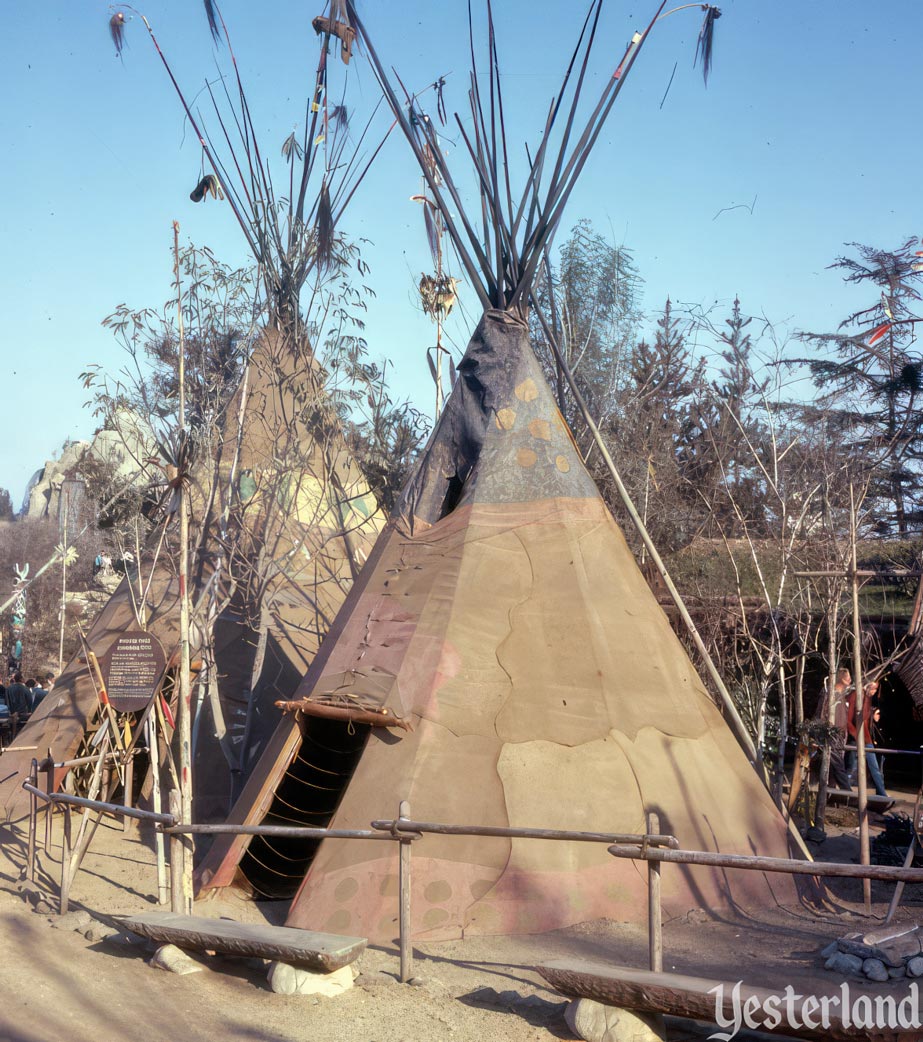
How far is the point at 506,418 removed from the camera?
22.9ft

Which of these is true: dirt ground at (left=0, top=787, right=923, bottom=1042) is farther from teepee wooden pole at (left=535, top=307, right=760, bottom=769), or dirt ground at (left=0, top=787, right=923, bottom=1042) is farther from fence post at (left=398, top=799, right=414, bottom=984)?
teepee wooden pole at (left=535, top=307, right=760, bottom=769)

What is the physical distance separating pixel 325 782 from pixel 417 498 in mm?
2751

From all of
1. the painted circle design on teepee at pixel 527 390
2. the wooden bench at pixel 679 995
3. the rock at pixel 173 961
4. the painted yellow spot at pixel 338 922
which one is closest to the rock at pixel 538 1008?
the wooden bench at pixel 679 995

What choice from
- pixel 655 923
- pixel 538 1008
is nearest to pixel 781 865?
pixel 655 923

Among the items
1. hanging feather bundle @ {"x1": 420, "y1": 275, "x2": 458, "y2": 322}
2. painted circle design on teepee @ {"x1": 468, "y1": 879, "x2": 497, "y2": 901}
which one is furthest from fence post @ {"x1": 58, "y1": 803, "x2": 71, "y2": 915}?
hanging feather bundle @ {"x1": 420, "y1": 275, "x2": 458, "y2": 322}

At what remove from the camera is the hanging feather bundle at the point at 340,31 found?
8750 mm

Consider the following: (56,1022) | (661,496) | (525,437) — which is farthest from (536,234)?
(661,496)

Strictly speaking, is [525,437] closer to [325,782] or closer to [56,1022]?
[325,782]

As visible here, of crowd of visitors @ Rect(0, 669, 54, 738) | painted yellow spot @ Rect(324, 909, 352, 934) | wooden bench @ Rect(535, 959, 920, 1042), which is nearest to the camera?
wooden bench @ Rect(535, 959, 920, 1042)

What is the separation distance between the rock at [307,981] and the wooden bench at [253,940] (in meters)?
0.03

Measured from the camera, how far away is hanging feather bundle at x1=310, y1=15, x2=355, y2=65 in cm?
875

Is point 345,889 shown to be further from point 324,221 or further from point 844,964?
point 324,221

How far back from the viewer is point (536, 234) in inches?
277

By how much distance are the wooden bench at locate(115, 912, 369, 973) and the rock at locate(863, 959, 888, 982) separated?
7.93 ft
